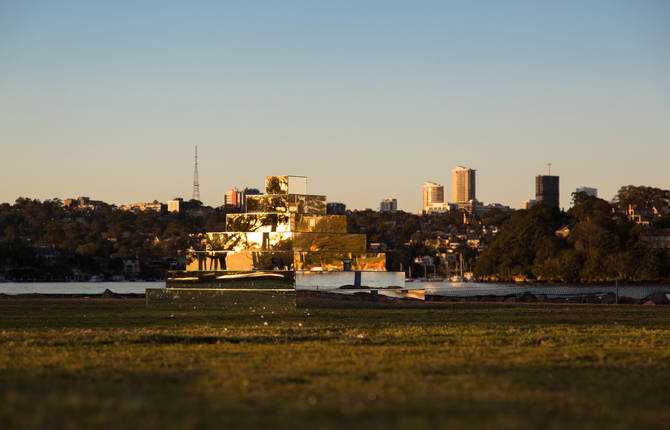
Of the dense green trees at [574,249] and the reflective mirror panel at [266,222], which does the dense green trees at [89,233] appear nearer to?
the dense green trees at [574,249]

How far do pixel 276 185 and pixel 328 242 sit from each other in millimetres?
3439

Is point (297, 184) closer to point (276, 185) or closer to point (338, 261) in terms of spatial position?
point (276, 185)

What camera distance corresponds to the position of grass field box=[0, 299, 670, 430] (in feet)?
28.5

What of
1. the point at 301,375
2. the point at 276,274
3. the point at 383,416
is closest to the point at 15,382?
the point at 301,375

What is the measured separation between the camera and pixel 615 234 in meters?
115

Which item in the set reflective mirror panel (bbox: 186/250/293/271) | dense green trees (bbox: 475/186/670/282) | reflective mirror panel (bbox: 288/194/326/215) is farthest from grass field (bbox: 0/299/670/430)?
dense green trees (bbox: 475/186/670/282)

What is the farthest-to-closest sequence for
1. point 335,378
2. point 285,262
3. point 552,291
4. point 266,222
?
point 552,291
point 266,222
point 285,262
point 335,378

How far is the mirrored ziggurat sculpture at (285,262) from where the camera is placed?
118ft

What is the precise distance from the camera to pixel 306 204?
38031 millimetres

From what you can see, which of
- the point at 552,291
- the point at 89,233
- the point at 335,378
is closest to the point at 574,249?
the point at 552,291

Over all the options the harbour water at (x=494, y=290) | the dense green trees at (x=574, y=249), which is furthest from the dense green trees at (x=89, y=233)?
the dense green trees at (x=574, y=249)

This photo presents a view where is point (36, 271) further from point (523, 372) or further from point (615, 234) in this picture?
point (523, 372)

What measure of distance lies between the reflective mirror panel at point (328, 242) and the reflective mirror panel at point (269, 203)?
5.04ft

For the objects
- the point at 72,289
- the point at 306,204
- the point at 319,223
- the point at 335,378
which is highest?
the point at 306,204
